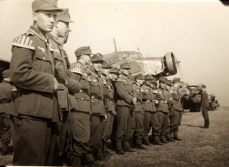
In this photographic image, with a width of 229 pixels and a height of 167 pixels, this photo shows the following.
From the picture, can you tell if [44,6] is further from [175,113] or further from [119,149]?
[175,113]

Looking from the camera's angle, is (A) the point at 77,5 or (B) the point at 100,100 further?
(B) the point at 100,100

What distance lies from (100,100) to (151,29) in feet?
4.97

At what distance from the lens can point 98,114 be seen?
3.32m

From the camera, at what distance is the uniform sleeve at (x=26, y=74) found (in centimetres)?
168

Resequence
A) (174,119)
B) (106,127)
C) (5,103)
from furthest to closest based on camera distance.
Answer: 1. (174,119)
2. (106,127)
3. (5,103)

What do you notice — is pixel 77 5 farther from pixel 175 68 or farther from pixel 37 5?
pixel 175 68

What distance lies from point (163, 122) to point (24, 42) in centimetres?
466

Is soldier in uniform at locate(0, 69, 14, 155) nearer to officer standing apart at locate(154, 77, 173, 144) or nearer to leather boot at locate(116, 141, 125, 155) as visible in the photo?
leather boot at locate(116, 141, 125, 155)

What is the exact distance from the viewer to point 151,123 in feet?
18.1

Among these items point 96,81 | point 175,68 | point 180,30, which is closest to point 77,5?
point 96,81

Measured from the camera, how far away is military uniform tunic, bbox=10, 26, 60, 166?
1.70m

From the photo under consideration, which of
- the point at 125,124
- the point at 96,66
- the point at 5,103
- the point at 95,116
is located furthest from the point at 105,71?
the point at 5,103

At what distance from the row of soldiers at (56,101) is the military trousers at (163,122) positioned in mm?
1202

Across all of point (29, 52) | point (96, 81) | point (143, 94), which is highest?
point (29, 52)
